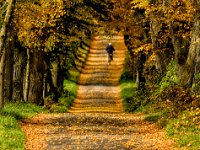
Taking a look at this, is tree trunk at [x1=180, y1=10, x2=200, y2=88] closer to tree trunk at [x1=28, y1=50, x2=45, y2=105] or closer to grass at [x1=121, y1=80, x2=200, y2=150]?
grass at [x1=121, y1=80, x2=200, y2=150]

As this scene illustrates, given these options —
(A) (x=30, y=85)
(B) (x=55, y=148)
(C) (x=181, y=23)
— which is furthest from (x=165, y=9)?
(A) (x=30, y=85)

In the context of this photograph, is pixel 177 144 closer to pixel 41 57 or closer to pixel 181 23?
pixel 181 23

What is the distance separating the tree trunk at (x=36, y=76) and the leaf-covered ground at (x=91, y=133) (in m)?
8.35

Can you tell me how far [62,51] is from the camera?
36.6 metres

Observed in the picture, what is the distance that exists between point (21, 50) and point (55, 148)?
58.1 ft

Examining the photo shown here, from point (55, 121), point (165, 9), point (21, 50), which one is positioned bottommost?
point (55, 121)

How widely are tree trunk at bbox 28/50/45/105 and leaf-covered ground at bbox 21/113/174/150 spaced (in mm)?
8350

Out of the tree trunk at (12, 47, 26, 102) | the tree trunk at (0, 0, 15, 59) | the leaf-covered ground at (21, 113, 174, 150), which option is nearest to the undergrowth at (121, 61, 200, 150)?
the leaf-covered ground at (21, 113, 174, 150)

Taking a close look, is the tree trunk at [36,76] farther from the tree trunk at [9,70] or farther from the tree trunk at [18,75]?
the tree trunk at [9,70]

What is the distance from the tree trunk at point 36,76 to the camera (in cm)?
3425

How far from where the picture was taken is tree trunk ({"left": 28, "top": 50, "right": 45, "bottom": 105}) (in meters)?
34.2

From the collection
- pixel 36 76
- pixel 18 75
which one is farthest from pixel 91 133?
pixel 36 76

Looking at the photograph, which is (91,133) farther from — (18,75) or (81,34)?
(81,34)

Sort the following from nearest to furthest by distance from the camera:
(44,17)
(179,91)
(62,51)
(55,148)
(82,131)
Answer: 1. (55,148)
2. (82,131)
3. (179,91)
4. (44,17)
5. (62,51)
